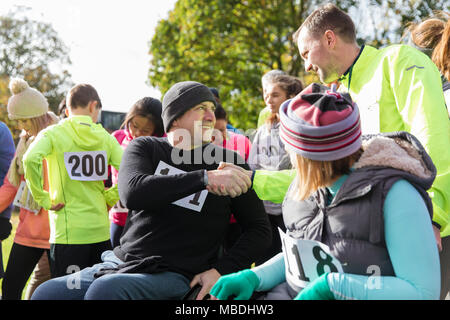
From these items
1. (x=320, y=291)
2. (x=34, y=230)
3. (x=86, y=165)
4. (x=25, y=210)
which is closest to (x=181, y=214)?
(x=320, y=291)

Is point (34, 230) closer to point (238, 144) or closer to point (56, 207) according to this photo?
point (56, 207)

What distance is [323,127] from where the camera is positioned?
64.4 inches

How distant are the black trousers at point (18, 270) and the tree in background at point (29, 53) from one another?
2356 cm

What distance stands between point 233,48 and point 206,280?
12.9 m

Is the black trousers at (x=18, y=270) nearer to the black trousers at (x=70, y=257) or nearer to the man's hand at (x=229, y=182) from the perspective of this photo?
the black trousers at (x=70, y=257)

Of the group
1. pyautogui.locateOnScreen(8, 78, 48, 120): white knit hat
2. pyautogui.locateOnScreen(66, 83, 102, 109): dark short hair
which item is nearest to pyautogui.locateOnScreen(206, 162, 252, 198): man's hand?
pyautogui.locateOnScreen(66, 83, 102, 109): dark short hair

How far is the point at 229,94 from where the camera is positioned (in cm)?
1438

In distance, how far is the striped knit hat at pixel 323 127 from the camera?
1652mm

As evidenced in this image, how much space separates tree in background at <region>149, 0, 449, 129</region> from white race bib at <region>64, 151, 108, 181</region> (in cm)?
1033

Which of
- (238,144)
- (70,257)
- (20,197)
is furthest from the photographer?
(238,144)

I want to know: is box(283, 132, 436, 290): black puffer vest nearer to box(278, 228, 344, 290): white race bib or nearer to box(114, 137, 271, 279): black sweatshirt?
box(278, 228, 344, 290): white race bib
